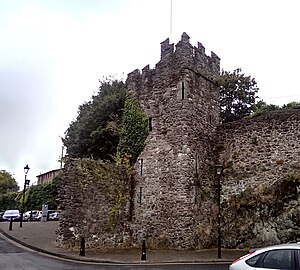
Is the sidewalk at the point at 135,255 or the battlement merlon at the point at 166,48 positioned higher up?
the battlement merlon at the point at 166,48

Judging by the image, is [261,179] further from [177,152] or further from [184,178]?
[177,152]

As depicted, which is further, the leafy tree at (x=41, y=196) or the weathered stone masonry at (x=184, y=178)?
the leafy tree at (x=41, y=196)

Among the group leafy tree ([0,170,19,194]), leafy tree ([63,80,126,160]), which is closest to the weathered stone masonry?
leafy tree ([63,80,126,160])

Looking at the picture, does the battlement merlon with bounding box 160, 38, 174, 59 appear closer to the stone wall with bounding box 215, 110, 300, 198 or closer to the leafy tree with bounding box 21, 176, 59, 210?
the stone wall with bounding box 215, 110, 300, 198

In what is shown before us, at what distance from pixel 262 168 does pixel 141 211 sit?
674 centimetres

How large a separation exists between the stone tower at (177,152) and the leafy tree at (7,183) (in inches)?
2210

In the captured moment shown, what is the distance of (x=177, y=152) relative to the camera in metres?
19.2

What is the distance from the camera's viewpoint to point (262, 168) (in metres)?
19.3

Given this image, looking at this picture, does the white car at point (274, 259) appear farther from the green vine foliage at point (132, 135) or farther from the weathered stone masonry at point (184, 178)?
the green vine foliage at point (132, 135)

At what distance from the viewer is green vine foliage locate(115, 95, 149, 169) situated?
2077 cm

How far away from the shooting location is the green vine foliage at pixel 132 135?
20.8 metres

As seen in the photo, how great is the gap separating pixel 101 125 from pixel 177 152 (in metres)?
9.66

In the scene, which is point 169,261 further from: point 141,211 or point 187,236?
point 141,211

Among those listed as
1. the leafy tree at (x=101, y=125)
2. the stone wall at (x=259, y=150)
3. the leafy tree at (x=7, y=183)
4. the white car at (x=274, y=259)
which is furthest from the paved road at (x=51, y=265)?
the leafy tree at (x=7, y=183)
